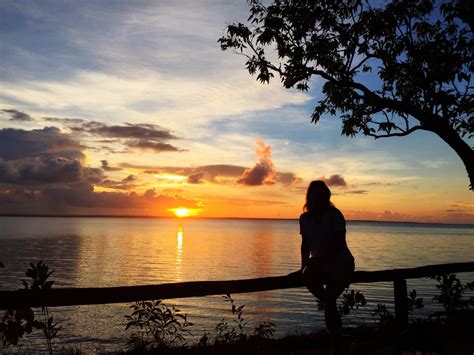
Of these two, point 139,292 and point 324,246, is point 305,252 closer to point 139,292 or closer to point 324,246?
point 324,246

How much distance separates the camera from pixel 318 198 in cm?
587

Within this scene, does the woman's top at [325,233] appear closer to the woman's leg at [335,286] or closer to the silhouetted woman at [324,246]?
the silhouetted woman at [324,246]

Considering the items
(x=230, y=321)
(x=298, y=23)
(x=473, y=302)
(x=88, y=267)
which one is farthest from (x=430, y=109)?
(x=88, y=267)

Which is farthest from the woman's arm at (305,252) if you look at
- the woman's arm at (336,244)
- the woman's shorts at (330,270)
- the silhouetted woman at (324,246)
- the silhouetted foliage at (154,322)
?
the silhouetted foliage at (154,322)

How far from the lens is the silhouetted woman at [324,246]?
5824 millimetres

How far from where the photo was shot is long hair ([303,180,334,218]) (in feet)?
19.2

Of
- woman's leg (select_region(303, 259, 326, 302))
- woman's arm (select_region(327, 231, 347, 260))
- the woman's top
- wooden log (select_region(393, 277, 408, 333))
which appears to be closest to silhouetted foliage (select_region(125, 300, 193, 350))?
woman's leg (select_region(303, 259, 326, 302))

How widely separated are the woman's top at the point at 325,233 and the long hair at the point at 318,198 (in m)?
0.06

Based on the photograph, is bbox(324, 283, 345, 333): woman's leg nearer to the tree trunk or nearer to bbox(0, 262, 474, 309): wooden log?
bbox(0, 262, 474, 309): wooden log

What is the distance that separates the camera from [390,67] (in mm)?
10977

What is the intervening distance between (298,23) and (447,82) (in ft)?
12.8

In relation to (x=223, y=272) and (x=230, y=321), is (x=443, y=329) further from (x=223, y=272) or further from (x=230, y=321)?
(x=223, y=272)

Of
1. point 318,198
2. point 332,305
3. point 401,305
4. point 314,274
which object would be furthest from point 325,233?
point 401,305

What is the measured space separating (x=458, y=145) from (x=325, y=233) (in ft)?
19.6
